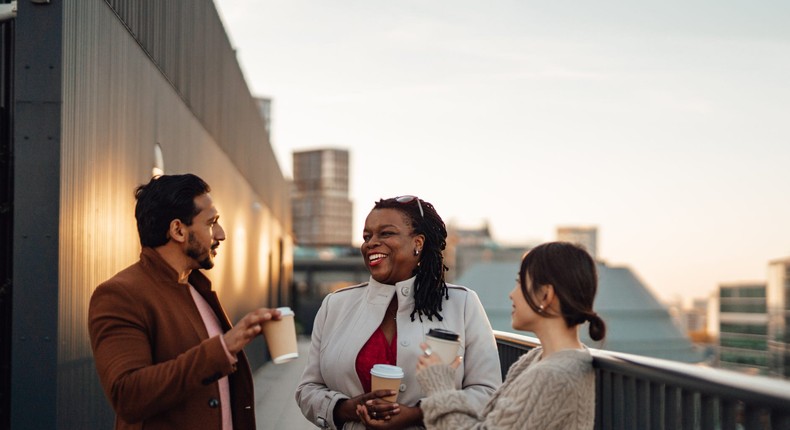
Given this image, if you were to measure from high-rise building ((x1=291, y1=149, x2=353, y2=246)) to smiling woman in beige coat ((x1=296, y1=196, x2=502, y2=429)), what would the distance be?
163 m

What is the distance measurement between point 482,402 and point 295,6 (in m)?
14.1

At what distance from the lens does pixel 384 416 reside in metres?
2.54

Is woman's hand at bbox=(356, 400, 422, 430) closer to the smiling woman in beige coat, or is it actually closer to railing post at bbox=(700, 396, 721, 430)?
the smiling woman in beige coat

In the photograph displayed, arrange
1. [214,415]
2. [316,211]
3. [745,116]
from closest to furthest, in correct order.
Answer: [214,415], [745,116], [316,211]

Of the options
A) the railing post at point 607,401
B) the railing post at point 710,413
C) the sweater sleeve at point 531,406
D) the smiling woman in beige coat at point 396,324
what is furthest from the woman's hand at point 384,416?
the railing post at point 710,413

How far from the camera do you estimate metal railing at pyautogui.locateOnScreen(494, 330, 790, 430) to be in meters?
1.70

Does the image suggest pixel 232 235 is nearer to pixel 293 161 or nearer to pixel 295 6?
pixel 295 6

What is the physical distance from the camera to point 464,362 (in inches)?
112

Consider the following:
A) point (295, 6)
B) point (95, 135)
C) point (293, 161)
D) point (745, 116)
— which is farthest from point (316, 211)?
point (95, 135)

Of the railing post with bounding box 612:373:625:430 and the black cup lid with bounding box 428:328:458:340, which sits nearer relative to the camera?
the black cup lid with bounding box 428:328:458:340

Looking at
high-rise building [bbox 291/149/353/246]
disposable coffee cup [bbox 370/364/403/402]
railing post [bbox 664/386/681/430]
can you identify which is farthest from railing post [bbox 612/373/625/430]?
high-rise building [bbox 291/149/353/246]

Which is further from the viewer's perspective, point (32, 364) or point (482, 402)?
point (32, 364)

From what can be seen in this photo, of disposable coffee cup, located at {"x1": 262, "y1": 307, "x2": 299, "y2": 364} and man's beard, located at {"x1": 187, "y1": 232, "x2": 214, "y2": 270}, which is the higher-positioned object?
man's beard, located at {"x1": 187, "y1": 232, "x2": 214, "y2": 270}

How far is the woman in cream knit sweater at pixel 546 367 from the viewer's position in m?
2.03
